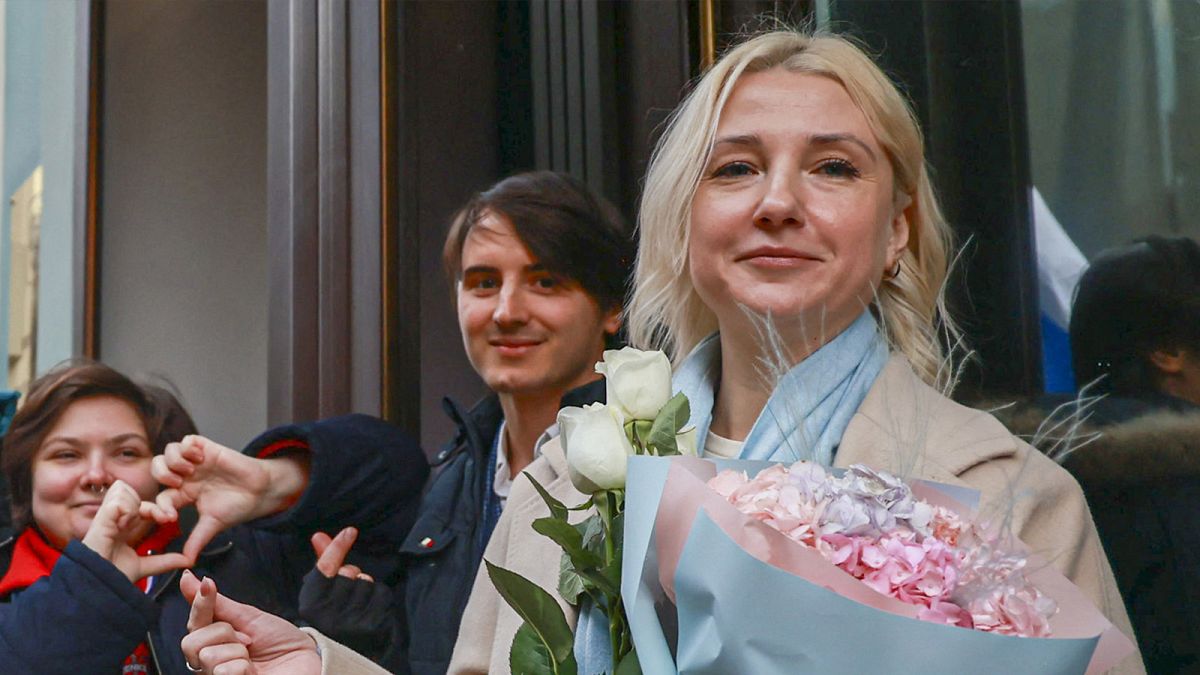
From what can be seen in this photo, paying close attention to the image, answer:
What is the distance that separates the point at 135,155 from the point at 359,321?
0.70m

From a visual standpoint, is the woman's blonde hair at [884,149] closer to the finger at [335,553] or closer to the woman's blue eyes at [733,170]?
the woman's blue eyes at [733,170]

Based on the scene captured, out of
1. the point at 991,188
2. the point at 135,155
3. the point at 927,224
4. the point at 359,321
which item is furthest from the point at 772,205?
the point at 135,155

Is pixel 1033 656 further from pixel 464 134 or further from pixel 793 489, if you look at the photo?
pixel 464 134

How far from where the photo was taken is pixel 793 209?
4.99 feet

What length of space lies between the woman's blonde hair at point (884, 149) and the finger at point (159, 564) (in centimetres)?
91

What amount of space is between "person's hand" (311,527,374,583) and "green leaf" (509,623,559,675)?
104cm

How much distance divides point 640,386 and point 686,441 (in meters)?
0.07

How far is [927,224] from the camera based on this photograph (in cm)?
169

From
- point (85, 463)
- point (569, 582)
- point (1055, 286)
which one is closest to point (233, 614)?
point (569, 582)

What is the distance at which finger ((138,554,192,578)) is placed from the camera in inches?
88.0

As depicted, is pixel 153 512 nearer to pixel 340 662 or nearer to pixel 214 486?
pixel 214 486

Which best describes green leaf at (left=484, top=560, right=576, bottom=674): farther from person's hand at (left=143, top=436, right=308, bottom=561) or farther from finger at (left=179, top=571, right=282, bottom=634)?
person's hand at (left=143, top=436, right=308, bottom=561)

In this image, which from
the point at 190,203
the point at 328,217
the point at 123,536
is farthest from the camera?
the point at 190,203

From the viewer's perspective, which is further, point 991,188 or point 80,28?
point 80,28
